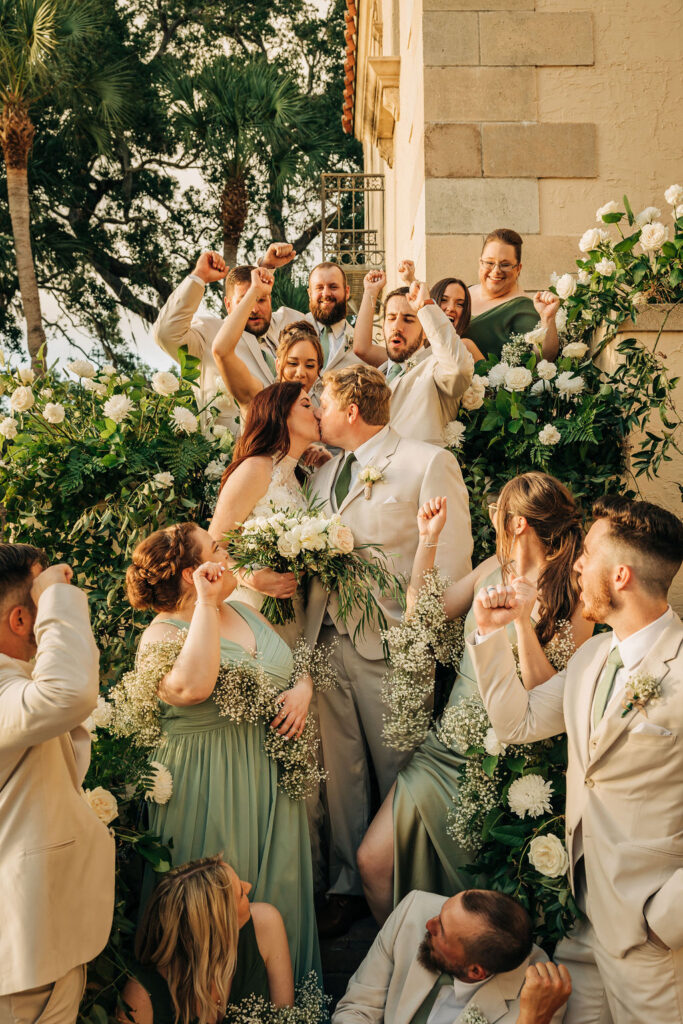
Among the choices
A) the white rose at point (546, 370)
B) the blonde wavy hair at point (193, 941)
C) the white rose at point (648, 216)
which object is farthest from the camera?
the white rose at point (648, 216)

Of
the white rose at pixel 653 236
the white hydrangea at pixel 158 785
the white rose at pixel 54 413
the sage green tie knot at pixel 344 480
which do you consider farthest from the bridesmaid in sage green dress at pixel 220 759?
the white rose at pixel 653 236

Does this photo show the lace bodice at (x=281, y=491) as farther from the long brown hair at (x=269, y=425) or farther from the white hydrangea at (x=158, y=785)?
the white hydrangea at (x=158, y=785)

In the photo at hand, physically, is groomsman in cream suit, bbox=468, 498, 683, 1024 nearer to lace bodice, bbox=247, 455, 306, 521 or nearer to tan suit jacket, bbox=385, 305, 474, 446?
lace bodice, bbox=247, 455, 306, 521

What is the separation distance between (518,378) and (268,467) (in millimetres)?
1837

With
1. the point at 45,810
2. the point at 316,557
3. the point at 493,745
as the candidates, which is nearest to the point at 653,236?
the point at 316,557

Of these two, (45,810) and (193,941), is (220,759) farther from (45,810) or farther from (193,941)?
(45,810)

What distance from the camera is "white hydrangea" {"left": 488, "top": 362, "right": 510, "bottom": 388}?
628cm

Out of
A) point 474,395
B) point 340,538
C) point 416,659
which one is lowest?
point 416,659

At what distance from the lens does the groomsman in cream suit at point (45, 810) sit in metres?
3.05

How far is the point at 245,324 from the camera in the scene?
20.6 feet

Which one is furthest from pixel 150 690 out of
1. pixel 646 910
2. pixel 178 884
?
pixel 646 910

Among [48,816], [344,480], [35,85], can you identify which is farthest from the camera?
[35,85]

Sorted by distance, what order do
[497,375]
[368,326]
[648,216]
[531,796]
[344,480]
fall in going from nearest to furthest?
1. [531,796]
2. [344,480]
3. [497,375]
4. [648,216]
5. [368,326]

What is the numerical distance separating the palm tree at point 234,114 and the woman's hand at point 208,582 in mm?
15894
